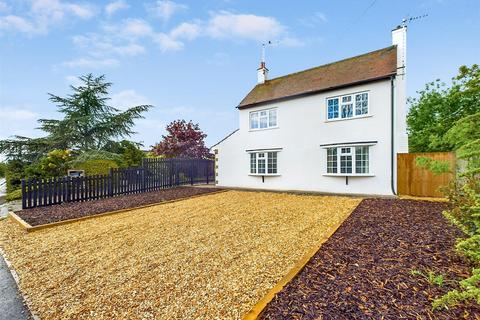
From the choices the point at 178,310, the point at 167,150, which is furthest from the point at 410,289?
the point at 167,150

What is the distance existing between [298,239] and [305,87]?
10.7 m

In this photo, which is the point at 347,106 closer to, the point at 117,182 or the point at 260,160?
the point at 260,160

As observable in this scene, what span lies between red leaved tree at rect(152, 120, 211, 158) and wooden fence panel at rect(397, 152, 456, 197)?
16.0 meters

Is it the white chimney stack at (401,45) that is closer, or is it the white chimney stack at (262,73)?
the white chimney stack at (401,45)

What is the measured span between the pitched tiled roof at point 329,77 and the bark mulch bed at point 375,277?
846 cm

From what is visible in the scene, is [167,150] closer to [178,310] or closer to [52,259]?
[52,259]

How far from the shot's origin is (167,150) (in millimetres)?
21328

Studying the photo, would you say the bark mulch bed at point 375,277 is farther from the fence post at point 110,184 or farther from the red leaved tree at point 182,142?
the red leaved tree at point 182,142

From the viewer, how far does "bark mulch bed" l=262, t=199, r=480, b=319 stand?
2268 millimetres

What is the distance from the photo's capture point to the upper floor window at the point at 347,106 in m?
11.0

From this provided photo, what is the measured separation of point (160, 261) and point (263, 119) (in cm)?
1186

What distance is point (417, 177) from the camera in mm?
9773

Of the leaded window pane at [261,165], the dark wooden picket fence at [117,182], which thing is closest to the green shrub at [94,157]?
the dark wooden picket fence at [117,182]

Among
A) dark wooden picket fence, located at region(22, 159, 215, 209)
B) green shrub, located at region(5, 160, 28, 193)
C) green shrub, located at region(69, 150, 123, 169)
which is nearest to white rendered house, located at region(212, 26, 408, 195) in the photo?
dark wooden picket fence, located at region(22, 159, 215, 209)
